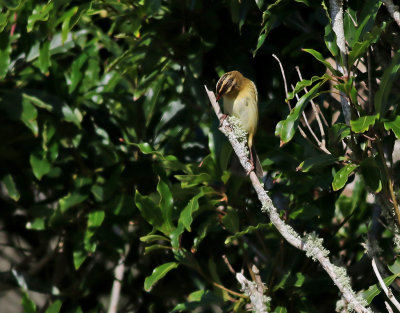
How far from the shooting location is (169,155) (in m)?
3.05

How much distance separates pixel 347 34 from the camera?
2.49 m

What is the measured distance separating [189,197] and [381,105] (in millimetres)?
999

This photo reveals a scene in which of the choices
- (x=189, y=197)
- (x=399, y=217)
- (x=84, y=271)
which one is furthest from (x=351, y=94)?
(x=84, y=271)

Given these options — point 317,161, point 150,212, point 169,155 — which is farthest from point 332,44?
point 150,212

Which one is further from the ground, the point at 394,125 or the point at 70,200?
the point at 394,125

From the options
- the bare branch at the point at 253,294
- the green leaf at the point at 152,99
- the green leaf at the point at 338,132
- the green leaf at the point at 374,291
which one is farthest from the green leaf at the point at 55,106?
the green leaf at the point at 374,291

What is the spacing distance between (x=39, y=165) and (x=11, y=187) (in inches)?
11.3

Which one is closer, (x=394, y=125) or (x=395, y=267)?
(x=394, y=125)

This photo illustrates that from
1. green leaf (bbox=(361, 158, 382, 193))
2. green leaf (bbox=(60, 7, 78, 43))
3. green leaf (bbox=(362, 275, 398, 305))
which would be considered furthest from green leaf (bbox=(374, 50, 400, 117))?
green leaf (bbox=(60, 7, 78, 43))

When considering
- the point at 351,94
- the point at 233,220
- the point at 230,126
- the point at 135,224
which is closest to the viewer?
the point at 351,94

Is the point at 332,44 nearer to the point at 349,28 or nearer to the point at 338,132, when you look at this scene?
the point at 349,28

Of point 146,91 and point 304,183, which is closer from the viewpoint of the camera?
point 304,183

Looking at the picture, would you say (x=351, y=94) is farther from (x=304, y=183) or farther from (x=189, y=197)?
(x=189, y=197)

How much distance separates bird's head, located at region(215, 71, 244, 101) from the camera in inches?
120
